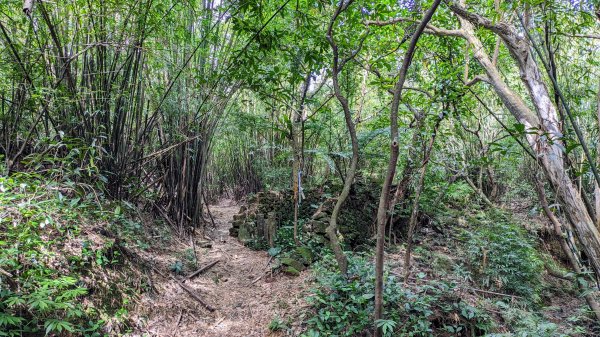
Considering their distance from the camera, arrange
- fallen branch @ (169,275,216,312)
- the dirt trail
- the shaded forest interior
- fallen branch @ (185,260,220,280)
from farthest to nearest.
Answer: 1. fallen branch @ (185,260,220,280)
2. fallen branch @ (169,275,216,312)
3. the dirt trail
4. the shaded forest interior

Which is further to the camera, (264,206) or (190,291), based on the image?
(264,206)

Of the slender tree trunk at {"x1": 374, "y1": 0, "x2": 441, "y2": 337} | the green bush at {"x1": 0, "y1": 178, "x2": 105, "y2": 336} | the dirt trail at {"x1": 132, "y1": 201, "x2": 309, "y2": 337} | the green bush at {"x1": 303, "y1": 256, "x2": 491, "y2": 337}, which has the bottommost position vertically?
the dirt trail at {"x1": 132, "y1": 201, "x2": 309, "y2": 337}

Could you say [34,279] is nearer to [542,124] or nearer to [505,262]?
[542,124]

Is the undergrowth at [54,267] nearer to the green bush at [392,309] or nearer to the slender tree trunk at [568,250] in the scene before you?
the green bush at [392,309]

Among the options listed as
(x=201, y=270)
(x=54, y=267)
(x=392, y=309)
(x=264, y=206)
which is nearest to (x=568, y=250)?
(x=392, y=309)

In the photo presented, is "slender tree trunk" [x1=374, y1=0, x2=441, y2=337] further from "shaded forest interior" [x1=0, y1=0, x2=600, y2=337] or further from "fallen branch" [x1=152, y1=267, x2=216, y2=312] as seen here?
"fallen branch" [x1=152, y1=267, x2=216, y2=312]

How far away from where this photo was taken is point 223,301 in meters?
2.96

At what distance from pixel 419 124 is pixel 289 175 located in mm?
3393

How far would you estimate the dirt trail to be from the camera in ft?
7.85

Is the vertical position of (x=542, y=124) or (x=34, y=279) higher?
(x=542, y=124)

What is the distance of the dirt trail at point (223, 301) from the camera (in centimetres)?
239

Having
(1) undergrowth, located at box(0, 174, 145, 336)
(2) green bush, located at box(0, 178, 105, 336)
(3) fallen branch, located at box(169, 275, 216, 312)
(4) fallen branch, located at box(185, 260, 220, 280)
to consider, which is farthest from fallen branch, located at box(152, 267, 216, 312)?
(2) green bush, located at box(0, 178, 105, 336)

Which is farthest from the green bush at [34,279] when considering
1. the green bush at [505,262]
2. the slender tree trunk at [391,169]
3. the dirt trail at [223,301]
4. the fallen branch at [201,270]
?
the green bush at [505,262]

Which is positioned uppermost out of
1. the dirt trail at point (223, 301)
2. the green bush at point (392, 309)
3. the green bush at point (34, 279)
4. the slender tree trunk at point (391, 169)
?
the slender tree trunk at point (391, 169)
